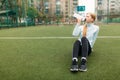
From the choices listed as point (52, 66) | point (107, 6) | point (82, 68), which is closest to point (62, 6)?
point (107, 6)

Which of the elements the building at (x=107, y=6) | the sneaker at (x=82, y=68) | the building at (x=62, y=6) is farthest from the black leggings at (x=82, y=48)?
the building at (x=62, y=6)

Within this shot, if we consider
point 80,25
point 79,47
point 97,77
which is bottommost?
point 97,77

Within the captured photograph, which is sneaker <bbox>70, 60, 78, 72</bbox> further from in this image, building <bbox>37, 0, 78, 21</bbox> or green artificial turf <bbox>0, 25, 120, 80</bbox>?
building <bbox>37, 0, 78, 21</bbox>

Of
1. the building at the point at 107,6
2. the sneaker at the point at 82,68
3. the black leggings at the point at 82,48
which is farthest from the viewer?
the building at the point at 107,6

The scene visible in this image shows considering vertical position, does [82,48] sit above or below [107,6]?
below

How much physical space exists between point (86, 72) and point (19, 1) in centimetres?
3221


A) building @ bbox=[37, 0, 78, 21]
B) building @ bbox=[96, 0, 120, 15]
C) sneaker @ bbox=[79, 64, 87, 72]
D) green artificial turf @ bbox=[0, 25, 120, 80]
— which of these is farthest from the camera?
building @ bbox=[37, 0, 78, 21]

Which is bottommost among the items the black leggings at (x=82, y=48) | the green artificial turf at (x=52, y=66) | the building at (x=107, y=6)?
the green artificial turf at (x=52, y=66)

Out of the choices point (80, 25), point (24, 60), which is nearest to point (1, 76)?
point (24, 60)

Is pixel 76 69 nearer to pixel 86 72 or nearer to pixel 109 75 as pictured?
pixel 86 72

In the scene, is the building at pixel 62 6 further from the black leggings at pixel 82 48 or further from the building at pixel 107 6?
the black leggings at pixel 82 48

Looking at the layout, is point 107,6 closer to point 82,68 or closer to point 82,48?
point 82,48

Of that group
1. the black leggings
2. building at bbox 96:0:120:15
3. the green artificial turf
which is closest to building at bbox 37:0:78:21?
building at bbox 96:0:120:15

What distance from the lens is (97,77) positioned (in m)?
4.07
